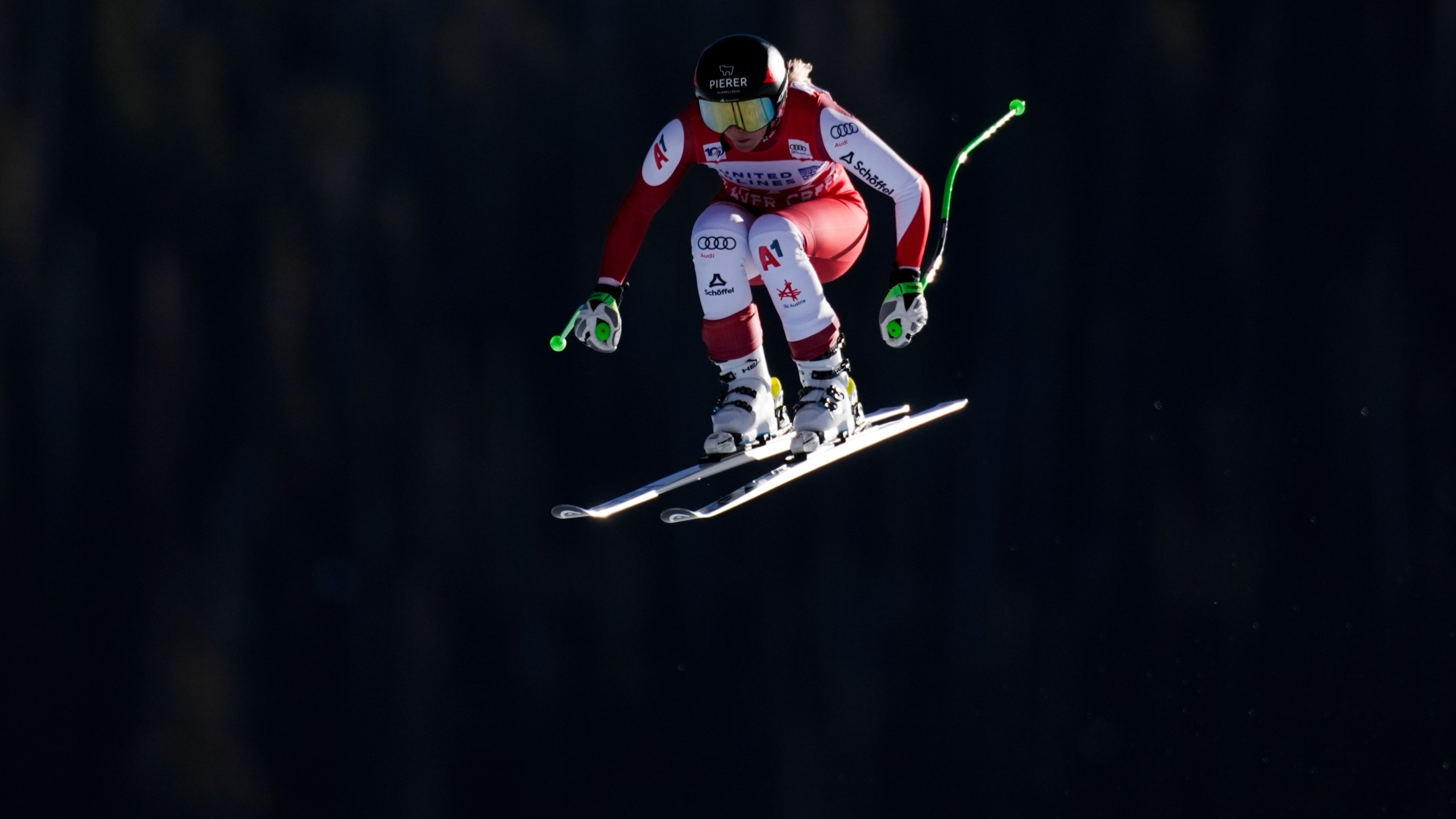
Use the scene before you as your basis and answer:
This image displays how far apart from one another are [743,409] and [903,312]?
1.62 feet

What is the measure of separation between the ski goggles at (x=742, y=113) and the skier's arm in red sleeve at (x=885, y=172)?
0.61 ft

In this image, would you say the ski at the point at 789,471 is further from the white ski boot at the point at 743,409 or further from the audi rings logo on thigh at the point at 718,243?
the audi rings logo on thigh at the point at 718,243

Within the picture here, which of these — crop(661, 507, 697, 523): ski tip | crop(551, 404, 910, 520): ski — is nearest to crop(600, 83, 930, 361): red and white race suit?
crop(551, 404, 910, 520): ski

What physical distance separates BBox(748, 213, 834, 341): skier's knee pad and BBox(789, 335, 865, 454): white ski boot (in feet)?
0.31

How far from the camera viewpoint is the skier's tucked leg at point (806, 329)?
419cm

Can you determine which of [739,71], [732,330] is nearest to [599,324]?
[732,330]

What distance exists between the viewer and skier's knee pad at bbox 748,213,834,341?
13.7 feet

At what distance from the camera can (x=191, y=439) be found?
588 cm

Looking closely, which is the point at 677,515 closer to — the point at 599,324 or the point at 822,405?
the point at 822,405

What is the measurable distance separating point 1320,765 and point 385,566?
13.4ft

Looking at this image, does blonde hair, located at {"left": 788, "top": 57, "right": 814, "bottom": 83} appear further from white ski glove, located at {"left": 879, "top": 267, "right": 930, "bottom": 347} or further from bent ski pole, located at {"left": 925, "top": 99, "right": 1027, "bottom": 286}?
white ski glove, located at {"left": 879, "top": 267, "right": 930, "bottom": 347}

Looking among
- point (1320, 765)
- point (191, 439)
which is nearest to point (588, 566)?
point (191, 439)

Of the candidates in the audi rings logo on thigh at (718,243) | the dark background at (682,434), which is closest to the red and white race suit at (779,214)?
the audi rings logo on thigh at (718,243)

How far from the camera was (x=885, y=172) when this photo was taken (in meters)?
4.25
